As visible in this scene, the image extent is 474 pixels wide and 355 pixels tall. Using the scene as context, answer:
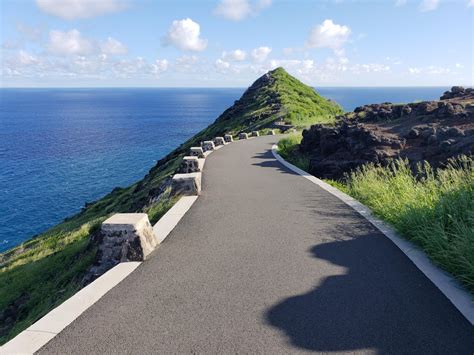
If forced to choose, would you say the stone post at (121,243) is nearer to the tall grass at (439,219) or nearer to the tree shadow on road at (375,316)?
the tree shadow on road at (375,316)

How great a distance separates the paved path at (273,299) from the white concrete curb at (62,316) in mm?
143

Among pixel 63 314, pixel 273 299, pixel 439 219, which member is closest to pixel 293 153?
pixel 439 219

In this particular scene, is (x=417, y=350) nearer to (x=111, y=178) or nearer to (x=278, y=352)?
(x=278, y=352)

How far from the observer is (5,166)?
59.9 meters

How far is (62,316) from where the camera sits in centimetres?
489

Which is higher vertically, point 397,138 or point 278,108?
point 397,138

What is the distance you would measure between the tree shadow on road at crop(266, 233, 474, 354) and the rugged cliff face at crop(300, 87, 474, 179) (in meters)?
7.87

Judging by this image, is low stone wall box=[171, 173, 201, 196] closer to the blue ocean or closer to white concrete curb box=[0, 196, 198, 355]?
white concrete curb box=[0, 196, 198, 355]

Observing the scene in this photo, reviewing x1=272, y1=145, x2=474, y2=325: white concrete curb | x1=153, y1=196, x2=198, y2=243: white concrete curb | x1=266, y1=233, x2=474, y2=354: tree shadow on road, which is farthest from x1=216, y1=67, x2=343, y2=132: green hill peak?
x1=266, y1=233, x2=474, y2=354: tree shadow on road

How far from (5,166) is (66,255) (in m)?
56.4

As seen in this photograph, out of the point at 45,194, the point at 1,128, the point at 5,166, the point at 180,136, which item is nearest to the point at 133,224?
the point at 45,194

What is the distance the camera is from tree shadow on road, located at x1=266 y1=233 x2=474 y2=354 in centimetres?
418

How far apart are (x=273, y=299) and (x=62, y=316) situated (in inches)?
102

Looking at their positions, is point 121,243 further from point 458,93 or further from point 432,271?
point 458,93
